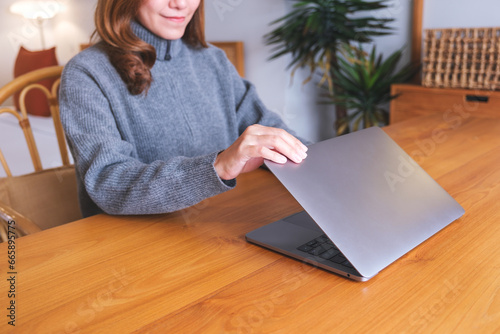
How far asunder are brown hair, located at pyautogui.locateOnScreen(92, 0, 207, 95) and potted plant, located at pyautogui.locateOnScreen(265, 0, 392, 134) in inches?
64.2

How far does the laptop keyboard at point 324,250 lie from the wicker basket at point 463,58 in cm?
169

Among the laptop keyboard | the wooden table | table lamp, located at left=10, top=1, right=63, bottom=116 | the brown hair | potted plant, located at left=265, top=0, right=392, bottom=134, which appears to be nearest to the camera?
the wooden table

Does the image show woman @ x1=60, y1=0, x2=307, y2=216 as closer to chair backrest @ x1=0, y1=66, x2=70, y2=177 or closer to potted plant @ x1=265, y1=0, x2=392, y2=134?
chair backrest @ x1=0, y1=66, x2=70, y2=177

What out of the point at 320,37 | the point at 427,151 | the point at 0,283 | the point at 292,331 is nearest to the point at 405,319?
the point at 292,331

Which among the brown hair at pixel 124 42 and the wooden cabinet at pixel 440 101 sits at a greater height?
the brown hair at pixel 124 42

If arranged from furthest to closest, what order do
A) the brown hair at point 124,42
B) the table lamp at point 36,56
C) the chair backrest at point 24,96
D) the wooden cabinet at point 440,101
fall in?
the table lamp at point 36,56
the wooden cabinet at point 440,101
the chair backrest at point 24,96
the brown hair at point 124,42

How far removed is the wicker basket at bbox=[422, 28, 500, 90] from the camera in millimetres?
1948

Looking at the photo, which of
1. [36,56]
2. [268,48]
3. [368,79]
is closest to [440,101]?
[368,79]

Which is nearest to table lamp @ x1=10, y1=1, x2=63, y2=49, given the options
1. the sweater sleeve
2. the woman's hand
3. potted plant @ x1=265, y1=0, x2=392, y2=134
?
potted plant @ x1=265, y1=0, x2=392, y2=134

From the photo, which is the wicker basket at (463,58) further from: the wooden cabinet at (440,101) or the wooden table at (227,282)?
the wooden table at (227,282)

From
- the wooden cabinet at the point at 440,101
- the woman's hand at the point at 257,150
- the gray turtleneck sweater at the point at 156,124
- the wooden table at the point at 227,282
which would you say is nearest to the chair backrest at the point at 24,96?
the gray turtleneck sweater at the point at 156,124

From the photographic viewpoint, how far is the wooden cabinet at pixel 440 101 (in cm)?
195

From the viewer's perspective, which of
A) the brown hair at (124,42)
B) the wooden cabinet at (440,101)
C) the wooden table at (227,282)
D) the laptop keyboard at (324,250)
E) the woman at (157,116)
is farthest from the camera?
the wooden cabinet at (440,101)

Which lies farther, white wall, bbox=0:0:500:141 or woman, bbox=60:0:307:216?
white wall, bbox=0:0:500:141
